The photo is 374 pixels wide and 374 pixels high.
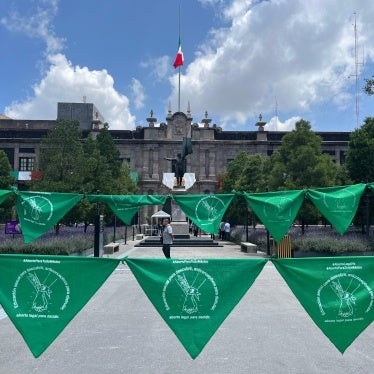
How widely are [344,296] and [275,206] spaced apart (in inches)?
129

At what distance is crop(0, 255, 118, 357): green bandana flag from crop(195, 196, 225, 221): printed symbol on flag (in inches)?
193

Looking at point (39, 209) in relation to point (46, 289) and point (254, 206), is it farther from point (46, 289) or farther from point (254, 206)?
point (254, 206)

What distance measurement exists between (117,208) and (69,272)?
→ 21.6 ft

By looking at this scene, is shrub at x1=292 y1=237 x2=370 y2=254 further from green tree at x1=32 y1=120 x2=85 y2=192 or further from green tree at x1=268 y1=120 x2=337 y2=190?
green tree at x1=32 y1=120 x2=85 y2=192

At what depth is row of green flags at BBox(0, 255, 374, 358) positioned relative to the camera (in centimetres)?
545

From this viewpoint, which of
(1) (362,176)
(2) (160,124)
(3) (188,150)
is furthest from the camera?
(2) (160,124)

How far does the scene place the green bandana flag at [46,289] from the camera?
17.9ft

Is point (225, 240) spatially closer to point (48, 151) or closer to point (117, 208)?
point (48, 151)

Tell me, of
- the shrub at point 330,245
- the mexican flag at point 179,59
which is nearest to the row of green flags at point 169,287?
the shrub at point 330,245

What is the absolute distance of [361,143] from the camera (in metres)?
31.6

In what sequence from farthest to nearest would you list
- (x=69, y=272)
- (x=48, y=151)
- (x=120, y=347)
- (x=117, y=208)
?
1. (x=48, y=151)
2. (x=117, y=208)
3. (x=120, y=347)
4. (x=69, y=272)

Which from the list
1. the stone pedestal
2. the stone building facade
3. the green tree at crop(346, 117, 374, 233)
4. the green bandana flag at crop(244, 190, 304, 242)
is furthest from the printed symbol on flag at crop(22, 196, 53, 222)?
the stone building facade

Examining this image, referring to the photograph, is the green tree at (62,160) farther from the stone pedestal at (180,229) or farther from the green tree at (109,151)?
the green tree at (109,151)

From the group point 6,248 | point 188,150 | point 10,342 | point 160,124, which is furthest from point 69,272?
point 160,124
